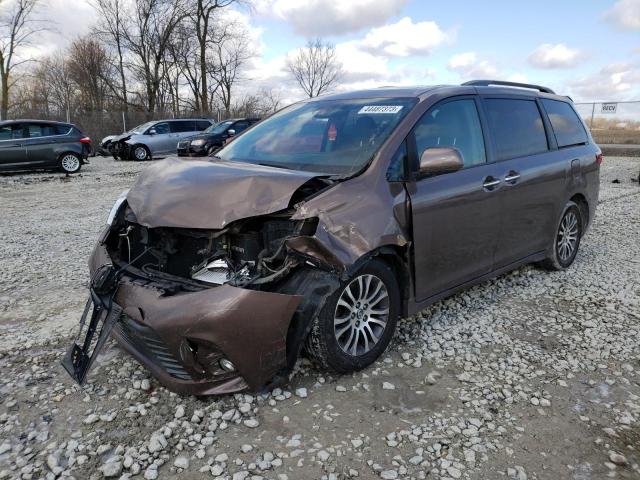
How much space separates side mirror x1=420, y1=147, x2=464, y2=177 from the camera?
327 centimetres

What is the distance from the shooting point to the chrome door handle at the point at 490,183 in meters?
3.86

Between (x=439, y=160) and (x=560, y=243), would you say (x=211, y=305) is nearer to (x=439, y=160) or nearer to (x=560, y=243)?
(x=439, y=160)

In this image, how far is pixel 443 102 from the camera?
3711 mm

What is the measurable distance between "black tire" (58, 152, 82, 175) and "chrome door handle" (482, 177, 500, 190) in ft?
47.1

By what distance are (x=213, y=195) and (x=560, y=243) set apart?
3818 millimetres

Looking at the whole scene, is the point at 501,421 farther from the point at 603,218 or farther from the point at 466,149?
the point at 603,218

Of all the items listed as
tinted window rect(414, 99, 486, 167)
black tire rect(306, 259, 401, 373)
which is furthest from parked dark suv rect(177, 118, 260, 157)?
black tire rect(306, 259, 401, 373)

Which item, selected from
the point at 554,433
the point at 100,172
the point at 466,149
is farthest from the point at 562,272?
the point at 100,172

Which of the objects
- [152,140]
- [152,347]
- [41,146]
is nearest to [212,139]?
[152,140]

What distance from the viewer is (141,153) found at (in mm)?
19719

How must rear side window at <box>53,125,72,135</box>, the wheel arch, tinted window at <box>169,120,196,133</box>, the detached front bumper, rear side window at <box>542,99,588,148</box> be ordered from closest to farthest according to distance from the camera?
the detached front bumper
rear side window at <box>542,99,588,148</box>
the wheel arch
rear side window at <box>53,125,72,135</box>
tinted window at <box>169,120,196,133</box>

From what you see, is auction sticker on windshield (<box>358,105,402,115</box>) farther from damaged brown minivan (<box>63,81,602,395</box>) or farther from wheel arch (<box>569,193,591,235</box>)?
wheel arch (<box>569,193,591,235</box>)

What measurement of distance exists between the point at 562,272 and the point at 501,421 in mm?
→ 2983

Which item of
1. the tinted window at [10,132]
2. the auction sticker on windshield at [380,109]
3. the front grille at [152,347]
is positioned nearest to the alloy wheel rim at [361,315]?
the front grille at [152,347]
